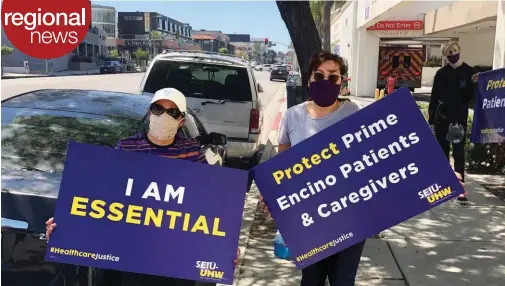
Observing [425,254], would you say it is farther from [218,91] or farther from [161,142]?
[218,91]

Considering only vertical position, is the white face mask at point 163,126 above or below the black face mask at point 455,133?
above

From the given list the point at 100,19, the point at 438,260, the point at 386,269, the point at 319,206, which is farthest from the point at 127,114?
the point at 100,19

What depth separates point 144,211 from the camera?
266 cm

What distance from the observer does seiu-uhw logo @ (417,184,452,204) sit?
9.29 feet

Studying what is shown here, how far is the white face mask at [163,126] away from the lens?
2867 mm

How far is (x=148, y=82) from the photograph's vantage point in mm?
8164

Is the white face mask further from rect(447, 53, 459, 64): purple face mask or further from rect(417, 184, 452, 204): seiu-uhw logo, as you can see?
rect(447, 53, 459, 64): purple face mask

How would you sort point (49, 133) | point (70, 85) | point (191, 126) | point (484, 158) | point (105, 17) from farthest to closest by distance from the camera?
point (105, 17)
point (70, 85)
point (484, 158)
point (191, 126)
point (49, 133)

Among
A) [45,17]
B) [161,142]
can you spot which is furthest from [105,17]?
[161,142]

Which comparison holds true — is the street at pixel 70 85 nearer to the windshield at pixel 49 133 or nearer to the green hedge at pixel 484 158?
the green hedge at pixel 484 158

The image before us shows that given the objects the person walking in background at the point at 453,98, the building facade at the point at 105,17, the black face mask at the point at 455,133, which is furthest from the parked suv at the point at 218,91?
the building facade at the point at 105,17

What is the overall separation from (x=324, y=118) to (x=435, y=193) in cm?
72

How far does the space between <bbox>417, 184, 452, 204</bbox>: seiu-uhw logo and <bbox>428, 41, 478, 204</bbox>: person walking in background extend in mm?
3446

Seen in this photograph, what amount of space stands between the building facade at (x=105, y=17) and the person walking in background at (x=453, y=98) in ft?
365
